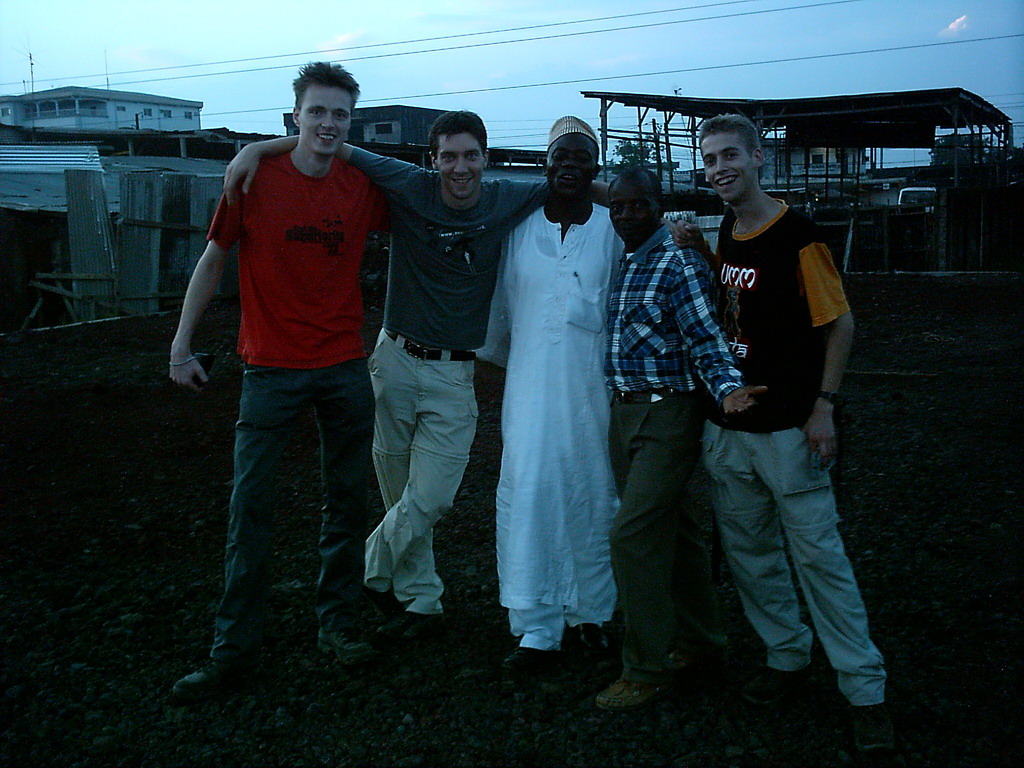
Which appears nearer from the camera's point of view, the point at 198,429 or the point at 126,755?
the point at 126,755

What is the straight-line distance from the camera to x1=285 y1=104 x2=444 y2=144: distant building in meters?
42.9

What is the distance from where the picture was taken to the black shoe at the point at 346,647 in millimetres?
3727

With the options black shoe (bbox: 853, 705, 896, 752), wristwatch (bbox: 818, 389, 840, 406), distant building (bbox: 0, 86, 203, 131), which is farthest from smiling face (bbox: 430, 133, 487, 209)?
distant building (bbox: 0, 86, 203, 131)

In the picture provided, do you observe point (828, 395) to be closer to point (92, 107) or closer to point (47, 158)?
point (47, 158)

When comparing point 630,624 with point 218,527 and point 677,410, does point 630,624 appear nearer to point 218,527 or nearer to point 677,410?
point 677,410

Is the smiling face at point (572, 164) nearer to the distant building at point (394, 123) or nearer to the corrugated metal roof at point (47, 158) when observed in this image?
the corrugated metal roof at point (47, 158)

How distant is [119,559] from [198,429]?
2878mm

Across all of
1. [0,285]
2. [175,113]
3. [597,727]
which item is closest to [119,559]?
[597,727]

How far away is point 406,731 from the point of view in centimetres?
331

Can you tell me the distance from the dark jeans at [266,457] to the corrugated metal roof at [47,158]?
58.4 ft

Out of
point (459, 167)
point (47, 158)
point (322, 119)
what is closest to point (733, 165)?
point (459, 167)

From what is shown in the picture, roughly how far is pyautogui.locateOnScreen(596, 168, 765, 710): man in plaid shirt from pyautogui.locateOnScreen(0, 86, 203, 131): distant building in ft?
192

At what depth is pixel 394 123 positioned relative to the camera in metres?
42.9

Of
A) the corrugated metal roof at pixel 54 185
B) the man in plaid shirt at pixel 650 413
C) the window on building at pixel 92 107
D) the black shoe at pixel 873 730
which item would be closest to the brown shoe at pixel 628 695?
the man in plaid shirt at pixel 650 413
